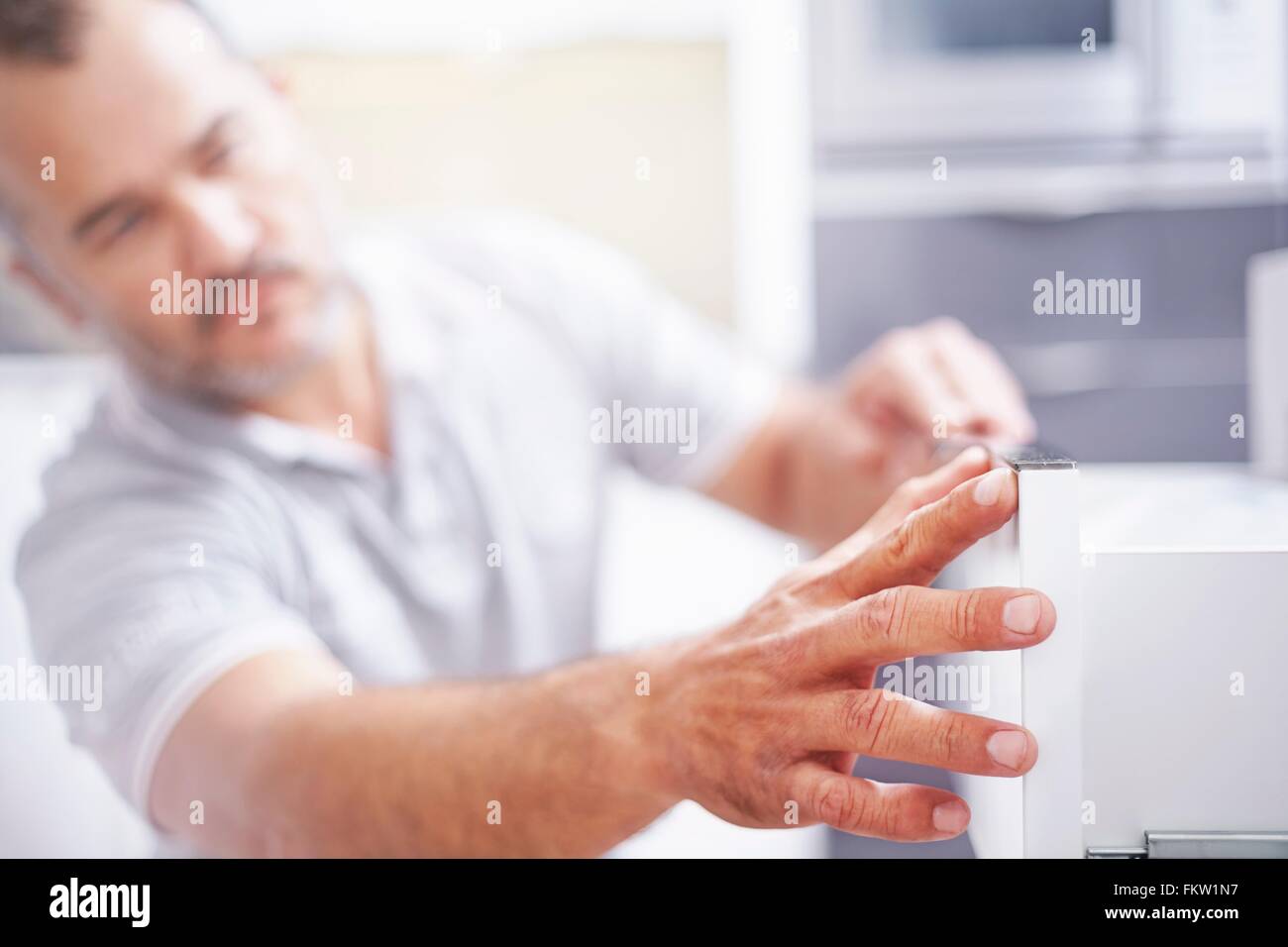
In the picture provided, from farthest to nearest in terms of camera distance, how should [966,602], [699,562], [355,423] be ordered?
1. [699,562]
2. [355,423]
3. [966,602]

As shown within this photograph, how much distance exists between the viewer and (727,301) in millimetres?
1206

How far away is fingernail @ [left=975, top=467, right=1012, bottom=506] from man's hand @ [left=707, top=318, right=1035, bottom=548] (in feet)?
0.94

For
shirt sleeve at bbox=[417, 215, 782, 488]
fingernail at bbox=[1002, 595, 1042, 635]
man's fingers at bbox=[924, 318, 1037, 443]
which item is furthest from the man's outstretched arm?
shirt sleeve at bbox=[417, 215, 782, 488]

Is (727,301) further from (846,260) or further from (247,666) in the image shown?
(247,666)

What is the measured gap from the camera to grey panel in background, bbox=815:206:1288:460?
113cm

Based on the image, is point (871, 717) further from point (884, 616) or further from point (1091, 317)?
point (1091, 317)

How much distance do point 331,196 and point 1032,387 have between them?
2.95ft

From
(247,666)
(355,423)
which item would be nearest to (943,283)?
(355,423)

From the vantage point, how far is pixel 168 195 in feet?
2.99

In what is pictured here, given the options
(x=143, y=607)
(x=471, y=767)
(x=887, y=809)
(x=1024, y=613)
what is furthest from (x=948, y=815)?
(x=143, y=607)

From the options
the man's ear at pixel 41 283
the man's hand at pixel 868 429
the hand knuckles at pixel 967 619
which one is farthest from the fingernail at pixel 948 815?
the man's ear at pixel 41 283

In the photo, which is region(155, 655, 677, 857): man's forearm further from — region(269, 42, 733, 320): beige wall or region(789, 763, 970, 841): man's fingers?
region(269, 42, 733, 320): beige wall
